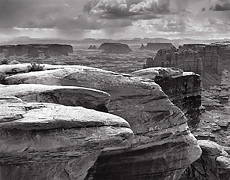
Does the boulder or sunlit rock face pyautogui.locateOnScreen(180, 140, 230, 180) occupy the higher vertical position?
the boulder

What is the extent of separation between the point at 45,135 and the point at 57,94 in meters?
3.45

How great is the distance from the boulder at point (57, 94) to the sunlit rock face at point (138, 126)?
1.91m

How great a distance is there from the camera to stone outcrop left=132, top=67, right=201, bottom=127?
26638mm

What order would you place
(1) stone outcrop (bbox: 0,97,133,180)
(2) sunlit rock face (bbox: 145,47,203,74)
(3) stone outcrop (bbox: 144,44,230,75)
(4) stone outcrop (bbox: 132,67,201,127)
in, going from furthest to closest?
1. (3) stone outcrop (bbox: 144,44,230,75)
2. (2) sunlit rock face (bbox: 145,47,203,74)
3. (4) stone outcrop (bbox: 132,67,201,127)
4. (1) stone outcrop (bbox: 0,97,133,180)

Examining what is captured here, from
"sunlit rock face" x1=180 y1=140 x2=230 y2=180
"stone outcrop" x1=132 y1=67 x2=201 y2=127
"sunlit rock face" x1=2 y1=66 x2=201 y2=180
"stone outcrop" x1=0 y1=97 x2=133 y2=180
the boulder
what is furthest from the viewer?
"stone outcrop" x1=132 y1=67 x2=201 y2=127

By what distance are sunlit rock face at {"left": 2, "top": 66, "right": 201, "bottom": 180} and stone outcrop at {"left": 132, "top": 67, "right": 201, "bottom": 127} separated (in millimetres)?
4543

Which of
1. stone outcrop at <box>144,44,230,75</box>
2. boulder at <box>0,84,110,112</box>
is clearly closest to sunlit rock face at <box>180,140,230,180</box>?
boulder at <box>0,84,110,112</box>

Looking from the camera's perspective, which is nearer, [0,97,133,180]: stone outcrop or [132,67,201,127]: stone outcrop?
[0,97,133,180]: stone outcrop

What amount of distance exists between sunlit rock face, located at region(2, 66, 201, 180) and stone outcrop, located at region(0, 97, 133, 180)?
16.5 feet

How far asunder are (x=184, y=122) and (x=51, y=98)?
407 inches

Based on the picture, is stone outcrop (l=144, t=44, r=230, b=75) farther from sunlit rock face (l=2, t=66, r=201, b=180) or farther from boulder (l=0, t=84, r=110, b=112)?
boulder (l=0, t=84, r=110, b=112)

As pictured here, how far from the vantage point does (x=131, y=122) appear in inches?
770

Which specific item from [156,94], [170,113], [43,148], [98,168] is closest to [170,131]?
[170,113]

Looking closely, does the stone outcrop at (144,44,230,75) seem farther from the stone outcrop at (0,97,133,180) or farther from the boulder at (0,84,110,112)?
the stone outcrop at (0,97,133,180)
